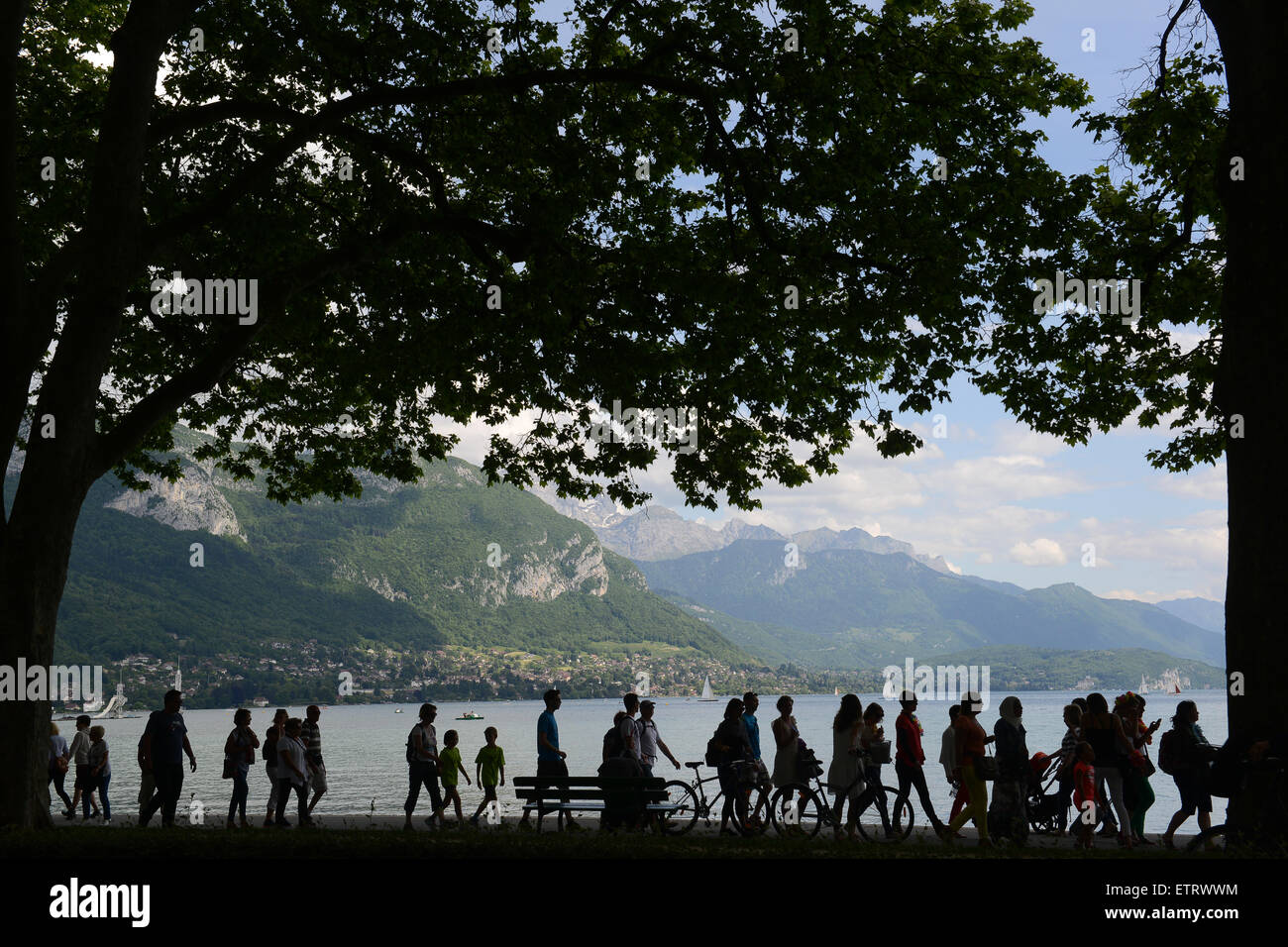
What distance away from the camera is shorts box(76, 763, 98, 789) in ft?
63.0

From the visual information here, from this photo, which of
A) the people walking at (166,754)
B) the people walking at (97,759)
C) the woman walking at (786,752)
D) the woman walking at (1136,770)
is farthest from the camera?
the people walking at (97,759)

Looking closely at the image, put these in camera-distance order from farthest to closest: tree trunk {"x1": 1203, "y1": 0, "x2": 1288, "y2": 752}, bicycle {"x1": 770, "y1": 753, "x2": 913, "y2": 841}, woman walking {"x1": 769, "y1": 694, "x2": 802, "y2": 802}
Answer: woman walking {"x1": 769, "y1": 694, "x2": 802, "y2": 802}
bicycle {"x1": 770, "y1": 753, "x2": 913, "y2": 841}
tree trunk {"x1": 1203, "y1": 0, "x2": 1288, "y2": 752}

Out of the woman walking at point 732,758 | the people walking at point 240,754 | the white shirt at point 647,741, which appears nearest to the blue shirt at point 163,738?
the people walking at point 240,754

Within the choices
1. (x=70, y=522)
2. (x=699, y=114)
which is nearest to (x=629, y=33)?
(x=699, y=114)

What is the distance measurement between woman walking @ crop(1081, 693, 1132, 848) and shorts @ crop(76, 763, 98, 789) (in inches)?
678

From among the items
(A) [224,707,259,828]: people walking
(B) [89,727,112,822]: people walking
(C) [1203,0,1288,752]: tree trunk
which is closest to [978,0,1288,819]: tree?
(C) [1203,0,1288,752]: tree trunk

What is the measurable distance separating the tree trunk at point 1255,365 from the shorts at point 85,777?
18.8 meters

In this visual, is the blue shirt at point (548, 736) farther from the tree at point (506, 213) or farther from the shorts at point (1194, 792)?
the shorts at point (1194, 792)

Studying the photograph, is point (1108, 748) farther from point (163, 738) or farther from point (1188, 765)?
point (163, 738)

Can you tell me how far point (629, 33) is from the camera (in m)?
13.5

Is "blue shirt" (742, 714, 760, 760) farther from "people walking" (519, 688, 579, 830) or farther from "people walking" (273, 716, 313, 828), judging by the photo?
"people walking" (273, 716, 313, 828)

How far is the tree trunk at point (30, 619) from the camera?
386 inches

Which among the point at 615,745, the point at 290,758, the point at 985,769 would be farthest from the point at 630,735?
the point at 290,758

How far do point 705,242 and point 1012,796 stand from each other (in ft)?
28.3
